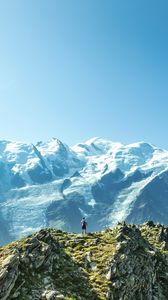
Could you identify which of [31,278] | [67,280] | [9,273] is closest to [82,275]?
[67,280]

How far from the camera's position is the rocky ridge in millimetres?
39281

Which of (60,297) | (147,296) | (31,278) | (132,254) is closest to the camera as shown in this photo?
(60,297)

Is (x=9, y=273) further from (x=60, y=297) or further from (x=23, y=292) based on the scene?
(x=60, y=297)

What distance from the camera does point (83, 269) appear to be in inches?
1880

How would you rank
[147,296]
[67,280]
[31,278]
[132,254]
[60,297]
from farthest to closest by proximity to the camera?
[132,254]
[147,296]
[67,280]
[31,278]
[60,297]

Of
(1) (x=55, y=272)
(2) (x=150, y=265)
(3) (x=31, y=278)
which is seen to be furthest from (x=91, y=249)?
(3) (x=31, y=278)

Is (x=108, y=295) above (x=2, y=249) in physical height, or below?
below

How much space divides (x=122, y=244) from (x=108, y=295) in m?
11.2

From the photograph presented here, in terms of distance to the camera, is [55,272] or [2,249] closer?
[55,272]

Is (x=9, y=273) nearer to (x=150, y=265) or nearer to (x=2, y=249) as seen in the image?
(x=2, y=249)

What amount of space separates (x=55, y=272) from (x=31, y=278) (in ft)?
13.0

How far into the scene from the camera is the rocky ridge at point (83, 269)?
1547 inches

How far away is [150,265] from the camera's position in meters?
52.4

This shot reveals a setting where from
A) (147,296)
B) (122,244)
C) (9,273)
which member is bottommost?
(147,296)
